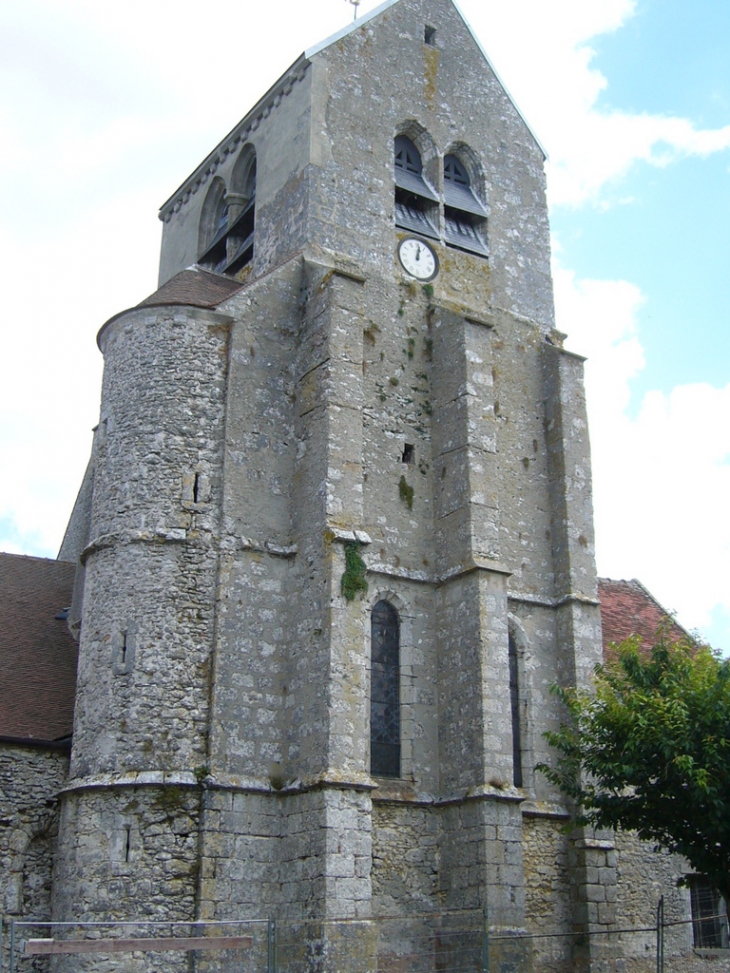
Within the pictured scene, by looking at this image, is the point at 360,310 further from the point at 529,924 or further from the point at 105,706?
the point at 529,924

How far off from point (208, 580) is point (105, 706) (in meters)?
2.36

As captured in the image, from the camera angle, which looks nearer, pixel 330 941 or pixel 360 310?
pixel 330 941

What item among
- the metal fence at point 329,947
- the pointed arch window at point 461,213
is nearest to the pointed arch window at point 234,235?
the pointed arch window at point 461,213

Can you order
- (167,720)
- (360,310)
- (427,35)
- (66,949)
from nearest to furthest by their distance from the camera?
(66,949)
(167,720)
(360,310)
(427,35)

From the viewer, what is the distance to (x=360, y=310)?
61.1 ft

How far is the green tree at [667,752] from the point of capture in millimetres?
14672

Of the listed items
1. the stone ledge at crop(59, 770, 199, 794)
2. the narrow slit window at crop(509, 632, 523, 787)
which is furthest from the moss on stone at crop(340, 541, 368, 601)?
the narrow slit window at crop(509, 632, 523, 787)

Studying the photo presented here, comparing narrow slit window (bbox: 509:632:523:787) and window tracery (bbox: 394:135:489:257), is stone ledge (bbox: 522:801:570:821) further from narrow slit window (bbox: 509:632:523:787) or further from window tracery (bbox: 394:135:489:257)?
window tracery (bbox: 394:135:489:257)

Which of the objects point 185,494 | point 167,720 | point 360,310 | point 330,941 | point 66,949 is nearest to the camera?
point 66,949

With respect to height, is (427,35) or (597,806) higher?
(427,35)

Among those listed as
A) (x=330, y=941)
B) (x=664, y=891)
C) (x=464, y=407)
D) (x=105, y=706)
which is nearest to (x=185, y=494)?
(x=105, y=706)

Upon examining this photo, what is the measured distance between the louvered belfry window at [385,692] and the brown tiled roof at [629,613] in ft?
18.5

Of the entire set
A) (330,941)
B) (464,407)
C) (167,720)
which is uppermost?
(464,407)

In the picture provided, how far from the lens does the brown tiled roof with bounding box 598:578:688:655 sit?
75.0 feet
